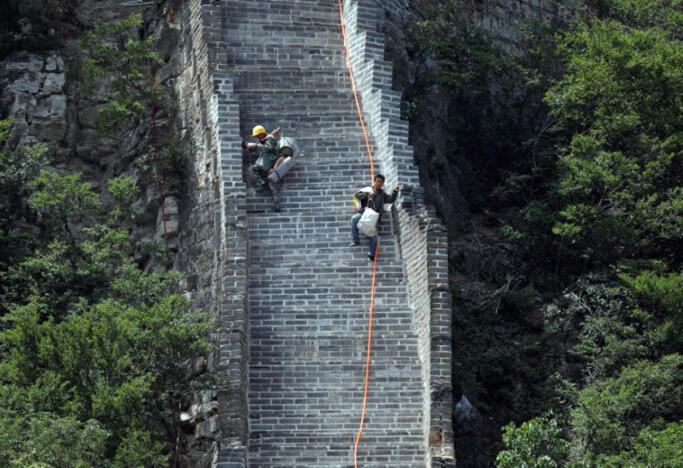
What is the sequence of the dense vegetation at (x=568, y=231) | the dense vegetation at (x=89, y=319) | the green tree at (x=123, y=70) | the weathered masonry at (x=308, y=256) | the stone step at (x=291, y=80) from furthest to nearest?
the green tree at (x=123, y=70) < the stone step at (x=291, y=80) < the dense vegetation at (x=568, y=231) < the weathered masonry at (x=308, y=256) < the dense vegetation at (x=89, y=319)

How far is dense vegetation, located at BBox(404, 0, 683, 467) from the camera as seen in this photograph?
28.9m

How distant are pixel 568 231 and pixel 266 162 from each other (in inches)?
246

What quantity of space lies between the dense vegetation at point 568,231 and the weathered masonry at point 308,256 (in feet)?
6.77

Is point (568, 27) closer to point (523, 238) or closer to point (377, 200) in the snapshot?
point (523, 238)

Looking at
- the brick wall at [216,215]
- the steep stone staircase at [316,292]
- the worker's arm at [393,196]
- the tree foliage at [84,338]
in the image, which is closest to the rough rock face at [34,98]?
the tree foliage at [84,338]

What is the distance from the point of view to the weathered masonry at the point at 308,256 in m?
27.0

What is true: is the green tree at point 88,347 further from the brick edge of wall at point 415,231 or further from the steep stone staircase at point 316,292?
the brick edge of wall at point 415,231

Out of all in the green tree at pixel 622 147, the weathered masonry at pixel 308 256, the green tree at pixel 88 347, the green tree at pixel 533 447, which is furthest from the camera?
the green tree at pixel 622 147

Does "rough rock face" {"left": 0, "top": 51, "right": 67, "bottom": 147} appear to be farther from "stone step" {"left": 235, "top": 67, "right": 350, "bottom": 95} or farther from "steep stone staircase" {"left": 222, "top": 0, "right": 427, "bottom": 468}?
"stone step" {"left": 235, "top": 67, "right": 350, "bottom": 95}

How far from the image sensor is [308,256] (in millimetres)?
28906

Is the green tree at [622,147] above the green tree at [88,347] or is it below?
above

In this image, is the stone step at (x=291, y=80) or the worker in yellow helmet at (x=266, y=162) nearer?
the worker in yellow helmet at (x=266, y=162)

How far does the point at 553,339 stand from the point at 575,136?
4.14 meters

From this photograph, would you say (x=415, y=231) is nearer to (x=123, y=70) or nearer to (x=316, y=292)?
(x=316, y=292)
